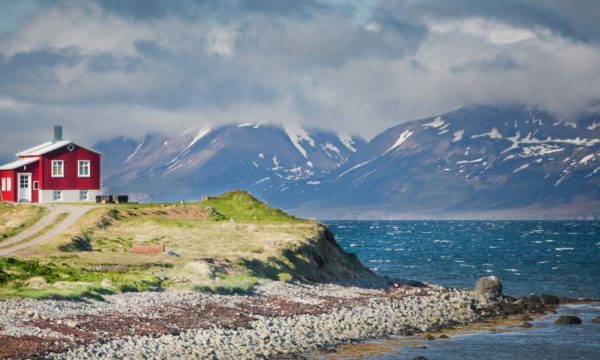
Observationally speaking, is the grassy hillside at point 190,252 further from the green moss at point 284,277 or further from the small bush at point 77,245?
the small bush at point 77,245

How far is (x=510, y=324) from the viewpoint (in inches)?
2515

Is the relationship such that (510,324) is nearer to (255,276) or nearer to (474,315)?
(474,315)

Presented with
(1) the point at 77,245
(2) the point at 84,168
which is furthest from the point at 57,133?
(1) the point at 77,245

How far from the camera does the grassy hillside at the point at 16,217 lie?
8525 centimetres

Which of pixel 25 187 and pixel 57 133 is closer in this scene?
pixel 25 187

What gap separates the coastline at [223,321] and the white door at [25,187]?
51.7 m

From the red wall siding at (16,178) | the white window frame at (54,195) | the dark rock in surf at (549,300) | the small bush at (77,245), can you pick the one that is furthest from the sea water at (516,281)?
the red wall siding at (16,178)

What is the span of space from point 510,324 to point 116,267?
27.3m

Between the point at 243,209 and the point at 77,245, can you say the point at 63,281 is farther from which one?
the point at 243,209

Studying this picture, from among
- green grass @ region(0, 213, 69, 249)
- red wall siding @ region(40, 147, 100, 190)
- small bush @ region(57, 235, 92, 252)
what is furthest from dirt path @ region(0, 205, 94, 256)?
red wall siding @ region(40, 147, 100, 190)

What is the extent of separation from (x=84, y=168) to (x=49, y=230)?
103 ft

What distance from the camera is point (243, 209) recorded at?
104500mm

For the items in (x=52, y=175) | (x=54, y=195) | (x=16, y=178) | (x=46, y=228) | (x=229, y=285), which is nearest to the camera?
(x=229, y=285)

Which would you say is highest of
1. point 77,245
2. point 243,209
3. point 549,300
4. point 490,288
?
point 243,209
